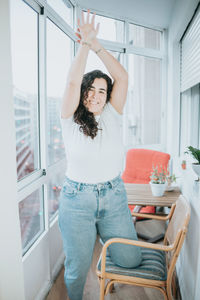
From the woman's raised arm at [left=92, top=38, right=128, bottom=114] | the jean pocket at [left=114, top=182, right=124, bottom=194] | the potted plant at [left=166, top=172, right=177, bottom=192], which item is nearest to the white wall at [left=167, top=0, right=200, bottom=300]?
the potted plant at [left=166, top=172, right=177, bottom=192]

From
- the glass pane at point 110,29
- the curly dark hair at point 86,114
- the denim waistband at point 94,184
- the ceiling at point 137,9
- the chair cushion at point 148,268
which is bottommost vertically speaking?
the chair cushion at point 148,268

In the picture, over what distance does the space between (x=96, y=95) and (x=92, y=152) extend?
320 mm

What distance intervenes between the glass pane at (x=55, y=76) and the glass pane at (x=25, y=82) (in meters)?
0.20

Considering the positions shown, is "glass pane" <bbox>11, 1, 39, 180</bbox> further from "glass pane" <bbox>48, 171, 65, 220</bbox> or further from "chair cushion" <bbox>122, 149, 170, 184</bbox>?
"chair cushion" <bbox>122, 149, 170, 184</bbox>

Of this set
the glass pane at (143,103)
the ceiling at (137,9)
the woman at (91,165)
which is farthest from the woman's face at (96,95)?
the glass pane at (143,103)

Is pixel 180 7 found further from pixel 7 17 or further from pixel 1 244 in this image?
pixel 1 244

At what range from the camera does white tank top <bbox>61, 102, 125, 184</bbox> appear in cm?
127

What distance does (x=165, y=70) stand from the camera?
354cm

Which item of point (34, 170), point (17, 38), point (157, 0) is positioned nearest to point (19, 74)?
point (17, 38)

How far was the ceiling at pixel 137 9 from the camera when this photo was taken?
2.68 m

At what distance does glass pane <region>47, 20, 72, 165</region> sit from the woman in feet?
2.46

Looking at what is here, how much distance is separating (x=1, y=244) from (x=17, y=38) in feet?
4.14

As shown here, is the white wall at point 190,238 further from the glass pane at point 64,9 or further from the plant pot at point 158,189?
the glass pane at point 64,9

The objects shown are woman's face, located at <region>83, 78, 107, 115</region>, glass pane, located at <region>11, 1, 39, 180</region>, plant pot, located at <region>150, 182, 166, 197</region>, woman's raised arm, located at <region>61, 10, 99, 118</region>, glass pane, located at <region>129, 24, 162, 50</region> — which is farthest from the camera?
glass pane, located at <region>129, 24, 162, 50</region>
